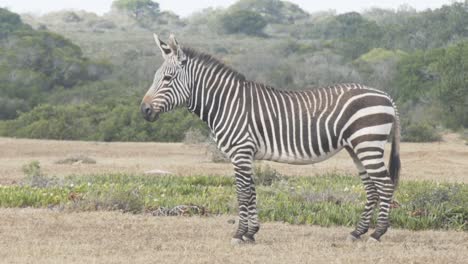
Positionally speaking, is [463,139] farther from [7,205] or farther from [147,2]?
[147,2]

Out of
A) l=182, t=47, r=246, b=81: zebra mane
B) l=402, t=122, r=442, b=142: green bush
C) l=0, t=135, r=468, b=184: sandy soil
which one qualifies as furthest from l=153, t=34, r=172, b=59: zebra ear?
l=402, t=122, r=442, b=142: green bush

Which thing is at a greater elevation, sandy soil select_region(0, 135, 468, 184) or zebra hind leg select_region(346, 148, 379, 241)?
zebra hind leg select_region(346, 148, 379, 241)

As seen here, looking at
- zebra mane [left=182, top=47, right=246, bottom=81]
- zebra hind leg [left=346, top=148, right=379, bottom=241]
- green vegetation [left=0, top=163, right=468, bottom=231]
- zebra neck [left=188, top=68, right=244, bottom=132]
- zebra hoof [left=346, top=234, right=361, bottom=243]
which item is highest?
zebra mane [left=182, top=47, right=246, bottom=81]

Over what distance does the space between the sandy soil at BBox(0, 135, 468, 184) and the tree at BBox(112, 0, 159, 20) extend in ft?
257

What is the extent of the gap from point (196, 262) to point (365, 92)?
9.37 ft

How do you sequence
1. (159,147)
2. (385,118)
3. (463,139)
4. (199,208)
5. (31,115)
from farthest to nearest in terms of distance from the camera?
(31,115) < (463,139) < (159,147) < (199,208) < (385,118)

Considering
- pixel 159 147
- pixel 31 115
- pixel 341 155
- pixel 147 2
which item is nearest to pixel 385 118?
pixel 341 155

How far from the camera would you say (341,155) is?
28234 mm

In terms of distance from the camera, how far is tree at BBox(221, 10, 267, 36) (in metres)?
88.2

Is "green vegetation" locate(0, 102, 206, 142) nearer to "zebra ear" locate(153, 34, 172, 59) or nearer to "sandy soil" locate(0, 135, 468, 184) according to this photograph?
"sandy soil" locate(0, 135, 468, 184)

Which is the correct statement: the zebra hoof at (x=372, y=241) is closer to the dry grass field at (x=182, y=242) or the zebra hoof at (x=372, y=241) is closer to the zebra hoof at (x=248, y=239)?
the dry grass field at (x=182, y=242)

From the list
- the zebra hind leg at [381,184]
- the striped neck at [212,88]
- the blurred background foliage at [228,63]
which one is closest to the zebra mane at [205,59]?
the striped neck at [212,88]

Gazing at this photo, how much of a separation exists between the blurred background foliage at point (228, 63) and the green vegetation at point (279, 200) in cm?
1964

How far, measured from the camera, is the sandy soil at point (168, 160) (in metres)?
21.1
